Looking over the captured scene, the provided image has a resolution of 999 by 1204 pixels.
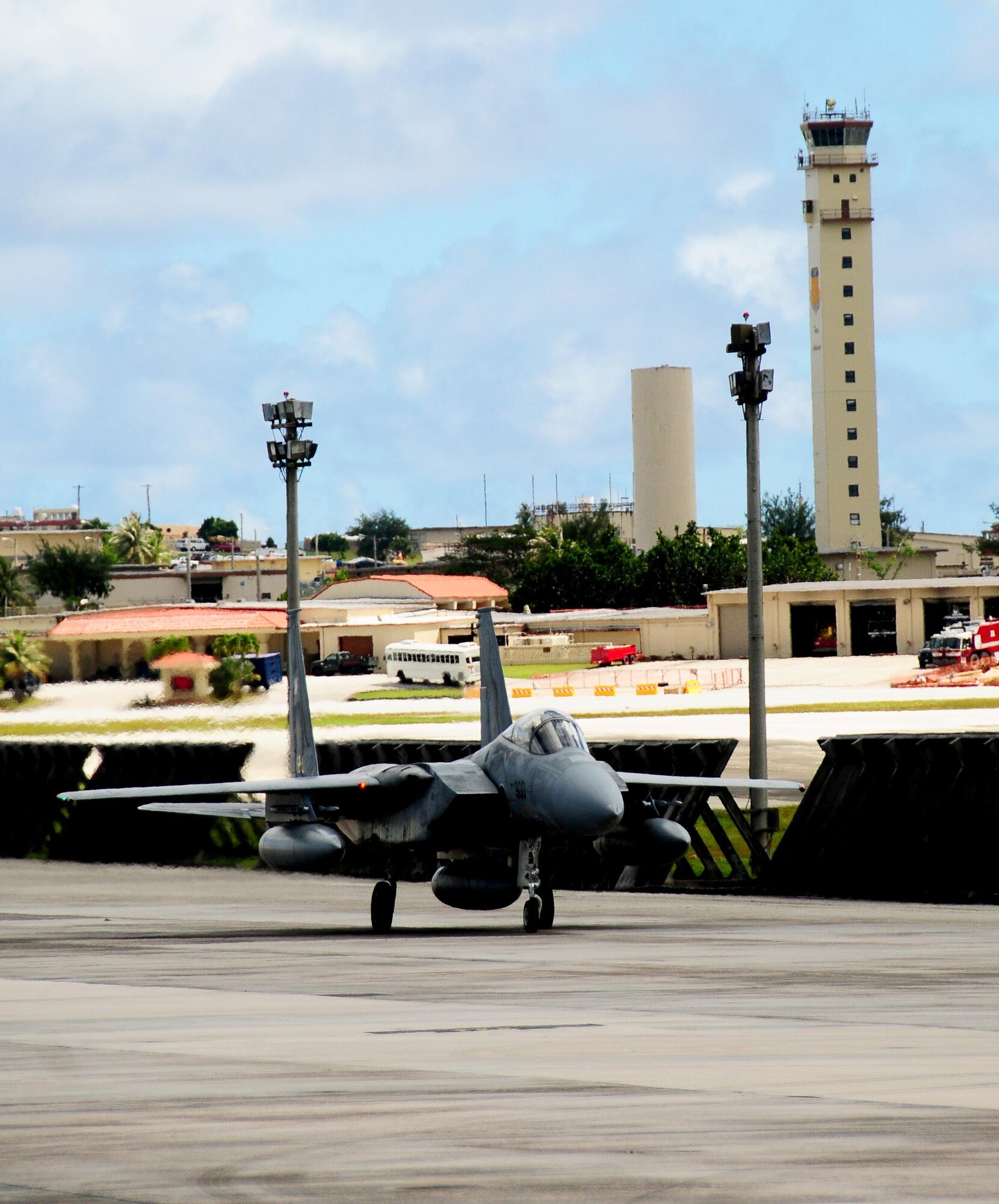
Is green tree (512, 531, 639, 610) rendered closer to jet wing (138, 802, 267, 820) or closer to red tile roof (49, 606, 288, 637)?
red tile roof (49, 606, 288, 637)

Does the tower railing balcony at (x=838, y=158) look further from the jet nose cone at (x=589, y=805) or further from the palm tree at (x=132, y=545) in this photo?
the jet nose cone at (x=589, y=805)

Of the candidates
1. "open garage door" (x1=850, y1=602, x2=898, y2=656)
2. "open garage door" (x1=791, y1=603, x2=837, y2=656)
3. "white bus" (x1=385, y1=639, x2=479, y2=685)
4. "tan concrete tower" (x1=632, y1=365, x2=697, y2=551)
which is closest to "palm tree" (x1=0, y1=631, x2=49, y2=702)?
"white bus" (x1=385, y1=639, x2=479, y2=685)

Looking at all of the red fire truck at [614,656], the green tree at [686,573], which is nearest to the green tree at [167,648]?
the red fire truck at [614,656]

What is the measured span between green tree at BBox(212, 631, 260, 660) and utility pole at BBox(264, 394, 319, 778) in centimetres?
5321

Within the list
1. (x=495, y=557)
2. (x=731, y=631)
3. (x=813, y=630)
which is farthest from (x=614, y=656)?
(x=495, y=557)

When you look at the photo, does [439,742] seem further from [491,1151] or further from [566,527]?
[566,527]

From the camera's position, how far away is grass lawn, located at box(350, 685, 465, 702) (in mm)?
86875

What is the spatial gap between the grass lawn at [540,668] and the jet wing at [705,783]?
3008 inches

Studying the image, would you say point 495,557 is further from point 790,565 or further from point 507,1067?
point 507,1067

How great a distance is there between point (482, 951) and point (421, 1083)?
306 inches

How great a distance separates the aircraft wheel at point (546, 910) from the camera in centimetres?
1828

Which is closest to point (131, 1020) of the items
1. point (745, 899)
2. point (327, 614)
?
point (745, 899)

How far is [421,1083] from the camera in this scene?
838 centimetres

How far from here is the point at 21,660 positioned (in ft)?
284
